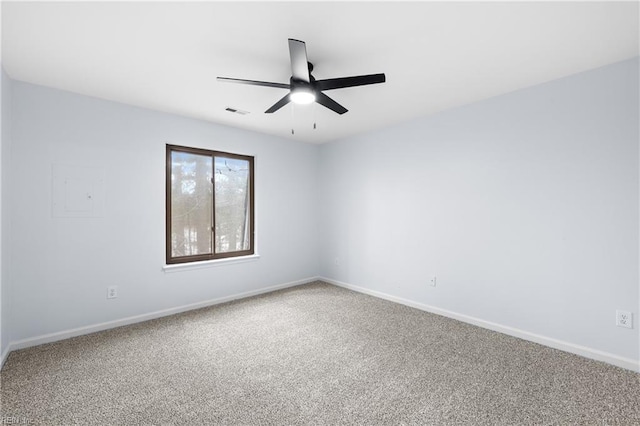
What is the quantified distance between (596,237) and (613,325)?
28.6 inches

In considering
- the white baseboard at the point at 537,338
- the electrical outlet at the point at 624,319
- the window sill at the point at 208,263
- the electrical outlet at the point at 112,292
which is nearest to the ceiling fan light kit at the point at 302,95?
the window sill at the point at 208,263

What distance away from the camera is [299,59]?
186cm

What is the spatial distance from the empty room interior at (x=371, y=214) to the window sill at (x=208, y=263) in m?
0.03

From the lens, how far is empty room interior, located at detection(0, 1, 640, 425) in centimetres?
185

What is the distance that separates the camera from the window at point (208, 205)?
3688 mm

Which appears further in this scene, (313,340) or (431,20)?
(313,340)

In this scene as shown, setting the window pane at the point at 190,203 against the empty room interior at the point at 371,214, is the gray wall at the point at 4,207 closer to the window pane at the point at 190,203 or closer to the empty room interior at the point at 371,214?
the empty room interior at the point at 371,214

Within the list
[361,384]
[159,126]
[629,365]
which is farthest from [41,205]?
[629,365]

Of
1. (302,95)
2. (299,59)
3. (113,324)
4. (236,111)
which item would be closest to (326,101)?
(302,95)

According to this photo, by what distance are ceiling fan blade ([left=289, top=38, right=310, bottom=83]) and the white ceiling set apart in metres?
0.22

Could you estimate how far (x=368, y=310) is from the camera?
365 cm

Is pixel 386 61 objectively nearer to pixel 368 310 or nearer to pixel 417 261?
pixel 417 261

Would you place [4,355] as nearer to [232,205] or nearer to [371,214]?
[232,205]

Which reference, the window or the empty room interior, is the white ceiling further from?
the window
